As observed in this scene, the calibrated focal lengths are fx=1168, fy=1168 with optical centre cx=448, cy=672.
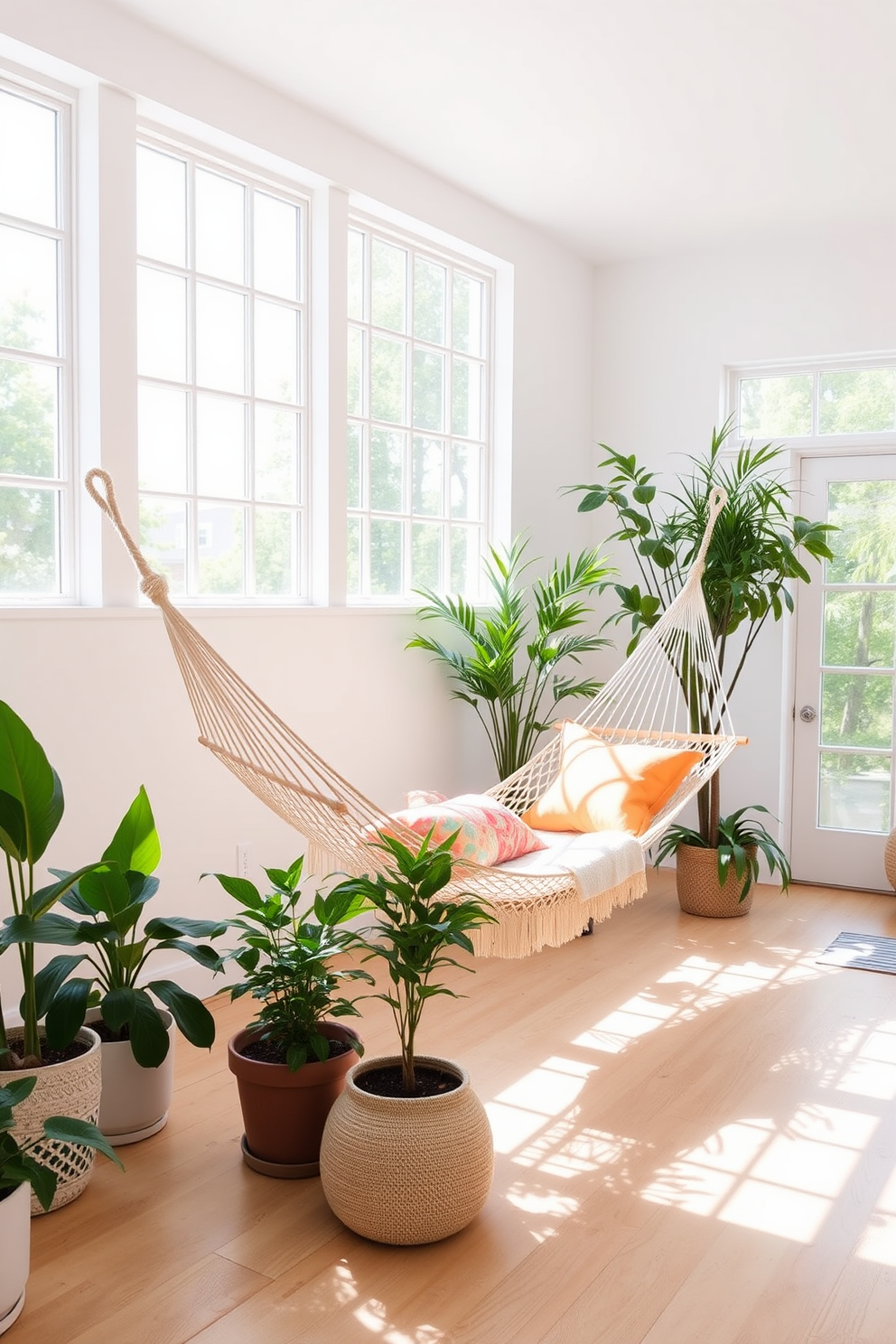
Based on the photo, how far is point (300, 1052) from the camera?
228 cm

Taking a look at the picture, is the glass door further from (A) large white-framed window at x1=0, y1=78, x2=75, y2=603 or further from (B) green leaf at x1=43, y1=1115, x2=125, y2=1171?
(B) green leaf at x1=43, y1=1115, x2=125, y2=1171

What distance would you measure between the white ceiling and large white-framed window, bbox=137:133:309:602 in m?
0.37

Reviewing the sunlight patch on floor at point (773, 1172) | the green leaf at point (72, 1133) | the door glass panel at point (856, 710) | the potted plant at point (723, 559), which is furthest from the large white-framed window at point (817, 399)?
the green leaf at point (72, 1133)

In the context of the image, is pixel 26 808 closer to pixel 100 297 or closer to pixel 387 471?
pixel 100 297

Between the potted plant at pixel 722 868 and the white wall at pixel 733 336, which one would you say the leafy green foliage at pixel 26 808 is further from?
the white wall at pixel 733 336

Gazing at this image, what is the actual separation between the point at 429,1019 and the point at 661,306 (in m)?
3.32

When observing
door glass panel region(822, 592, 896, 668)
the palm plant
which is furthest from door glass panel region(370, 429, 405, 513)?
door glass panel region(822, 592, 896, 668)

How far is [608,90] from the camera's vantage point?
134 inches

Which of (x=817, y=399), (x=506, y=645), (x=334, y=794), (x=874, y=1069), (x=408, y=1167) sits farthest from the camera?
(x=817, y=399)

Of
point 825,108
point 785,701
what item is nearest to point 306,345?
point 825,108

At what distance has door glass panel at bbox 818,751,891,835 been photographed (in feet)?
15.5

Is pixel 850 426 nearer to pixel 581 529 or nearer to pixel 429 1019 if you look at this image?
pixel 581 529

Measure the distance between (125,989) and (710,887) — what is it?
8.38ft

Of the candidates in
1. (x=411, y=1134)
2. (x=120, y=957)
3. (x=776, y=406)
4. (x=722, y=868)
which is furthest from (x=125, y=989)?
(x=776, y=406)
